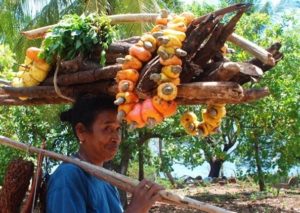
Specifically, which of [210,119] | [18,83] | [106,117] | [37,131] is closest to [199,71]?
[210,119]

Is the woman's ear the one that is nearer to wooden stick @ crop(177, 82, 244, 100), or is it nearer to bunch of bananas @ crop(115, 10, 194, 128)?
bunch of bananas @ crop(115, 10, 194, 128)

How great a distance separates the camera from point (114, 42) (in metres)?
2.52

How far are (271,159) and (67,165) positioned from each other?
9.02 m

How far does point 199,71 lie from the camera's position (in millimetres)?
2137

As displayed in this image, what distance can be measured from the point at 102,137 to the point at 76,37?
1.65 feet

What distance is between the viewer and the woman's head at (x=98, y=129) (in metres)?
2.37

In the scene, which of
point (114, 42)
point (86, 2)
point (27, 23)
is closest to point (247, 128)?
point (86, 2)

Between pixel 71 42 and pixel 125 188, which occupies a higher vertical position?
pixel 71 42

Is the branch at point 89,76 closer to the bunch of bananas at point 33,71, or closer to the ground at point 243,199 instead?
the bunch of bananas at point 33,71

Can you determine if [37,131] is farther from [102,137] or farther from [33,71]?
[102,137]

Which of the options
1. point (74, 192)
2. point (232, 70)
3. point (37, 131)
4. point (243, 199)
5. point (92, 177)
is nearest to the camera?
point (232, 70)

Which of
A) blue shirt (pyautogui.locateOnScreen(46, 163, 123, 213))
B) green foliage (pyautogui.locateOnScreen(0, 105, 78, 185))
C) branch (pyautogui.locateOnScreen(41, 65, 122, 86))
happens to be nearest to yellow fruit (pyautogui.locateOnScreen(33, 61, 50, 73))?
branch (pyautogui.locateOnScreen(41, 65, 122, 86))

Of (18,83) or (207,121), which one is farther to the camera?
(18,83)

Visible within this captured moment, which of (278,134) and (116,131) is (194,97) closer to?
(116,131)
